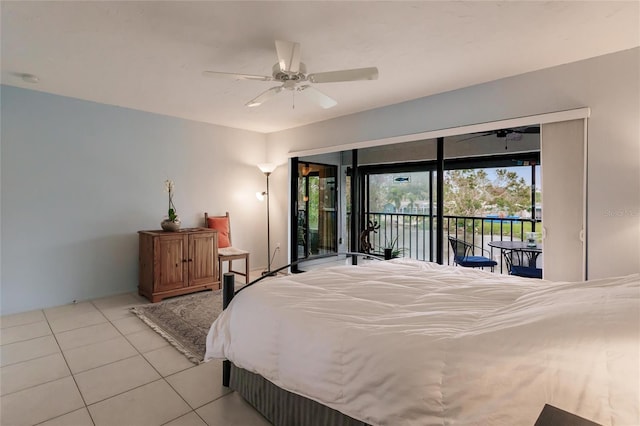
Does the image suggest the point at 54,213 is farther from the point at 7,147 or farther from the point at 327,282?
the point at 327,282

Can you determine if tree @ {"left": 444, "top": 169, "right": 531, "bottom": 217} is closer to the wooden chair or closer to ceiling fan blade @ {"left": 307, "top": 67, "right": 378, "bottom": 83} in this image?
ceiling fan blade @ {"left": 307, "top": 67, "right": 378, "bottom": 83}

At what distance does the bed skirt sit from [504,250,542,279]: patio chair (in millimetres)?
Result: 3119

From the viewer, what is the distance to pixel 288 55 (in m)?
2.20

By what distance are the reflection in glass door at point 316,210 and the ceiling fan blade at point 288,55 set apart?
125 inches

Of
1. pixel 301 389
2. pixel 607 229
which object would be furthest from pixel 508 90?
pixel 301 389

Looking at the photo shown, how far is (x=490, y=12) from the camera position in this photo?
2.06 metres

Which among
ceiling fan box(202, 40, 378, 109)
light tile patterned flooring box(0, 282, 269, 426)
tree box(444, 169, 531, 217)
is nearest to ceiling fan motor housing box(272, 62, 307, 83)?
ceiling fan box(202, 40, 378, 109)

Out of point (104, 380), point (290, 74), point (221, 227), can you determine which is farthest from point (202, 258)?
point (290, 74)

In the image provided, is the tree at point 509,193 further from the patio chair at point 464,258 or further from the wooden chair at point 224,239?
the wooden chair at point 224,239

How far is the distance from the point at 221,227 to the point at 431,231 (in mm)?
3172

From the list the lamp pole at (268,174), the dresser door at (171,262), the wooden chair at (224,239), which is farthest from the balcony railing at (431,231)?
the dresser door at (171,262)

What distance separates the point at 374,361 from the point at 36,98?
4.61 metres

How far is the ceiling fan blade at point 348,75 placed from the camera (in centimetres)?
224

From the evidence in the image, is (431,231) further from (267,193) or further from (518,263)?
(267,193)
